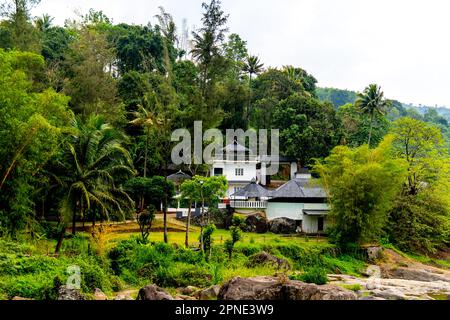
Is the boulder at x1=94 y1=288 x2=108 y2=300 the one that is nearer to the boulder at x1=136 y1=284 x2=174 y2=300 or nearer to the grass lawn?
the boulder at x1=136 y1=284 x2=174 y2=300

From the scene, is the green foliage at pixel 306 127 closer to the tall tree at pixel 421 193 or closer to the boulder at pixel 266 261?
the tall tree at pixel 421 193

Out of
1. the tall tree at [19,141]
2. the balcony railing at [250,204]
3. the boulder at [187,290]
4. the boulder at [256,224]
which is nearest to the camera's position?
the boulder at [187,290]

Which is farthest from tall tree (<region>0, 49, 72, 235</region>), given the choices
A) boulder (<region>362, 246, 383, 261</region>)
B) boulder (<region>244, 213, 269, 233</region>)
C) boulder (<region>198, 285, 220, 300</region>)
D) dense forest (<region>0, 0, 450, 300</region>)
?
boulder (<region>362, 246, 383, 261</region>)

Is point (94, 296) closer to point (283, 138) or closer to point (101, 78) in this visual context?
point (101, 78)

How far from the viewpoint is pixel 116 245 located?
739 inches

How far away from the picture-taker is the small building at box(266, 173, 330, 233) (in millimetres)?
29250

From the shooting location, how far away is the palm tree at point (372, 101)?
41.2 metres

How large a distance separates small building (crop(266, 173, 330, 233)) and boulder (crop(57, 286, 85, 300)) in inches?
750

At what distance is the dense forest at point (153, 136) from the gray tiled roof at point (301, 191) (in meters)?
2.17

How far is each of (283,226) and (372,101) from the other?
17.1 meters

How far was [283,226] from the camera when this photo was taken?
29.1 m

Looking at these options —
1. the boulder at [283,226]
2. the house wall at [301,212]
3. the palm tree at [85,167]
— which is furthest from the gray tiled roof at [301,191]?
the palm tree at [85,167]
